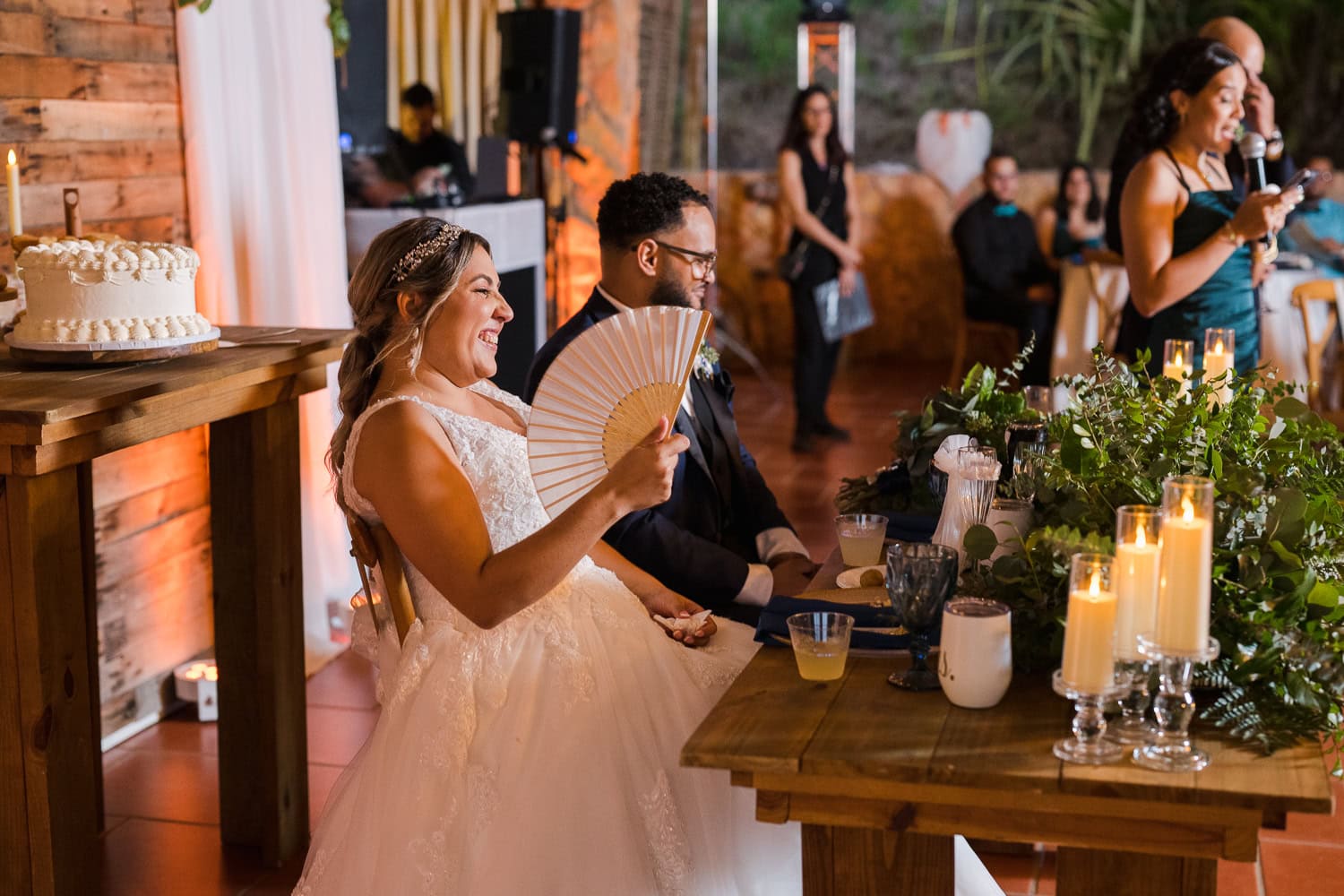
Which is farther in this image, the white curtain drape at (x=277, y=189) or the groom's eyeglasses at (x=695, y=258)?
the white curtain drape at (x=277, y=189)

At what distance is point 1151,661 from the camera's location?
143cm

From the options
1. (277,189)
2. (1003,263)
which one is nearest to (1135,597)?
(277,189)

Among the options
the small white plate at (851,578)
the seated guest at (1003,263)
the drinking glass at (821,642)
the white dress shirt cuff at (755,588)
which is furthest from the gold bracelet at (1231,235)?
the seated guest at (1003,263)

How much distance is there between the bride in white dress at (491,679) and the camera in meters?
1.81

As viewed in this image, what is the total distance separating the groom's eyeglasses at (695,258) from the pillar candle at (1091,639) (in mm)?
1434

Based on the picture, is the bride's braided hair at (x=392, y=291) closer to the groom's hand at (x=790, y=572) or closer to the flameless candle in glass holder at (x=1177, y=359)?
the groom's hand at (x=790, y=572)

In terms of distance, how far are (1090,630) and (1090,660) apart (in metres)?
0.03

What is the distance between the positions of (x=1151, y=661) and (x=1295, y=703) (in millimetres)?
176

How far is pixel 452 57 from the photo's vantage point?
5656mm

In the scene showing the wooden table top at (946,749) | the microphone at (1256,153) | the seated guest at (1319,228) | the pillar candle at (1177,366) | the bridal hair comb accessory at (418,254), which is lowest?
the wooden table top at (946,749)

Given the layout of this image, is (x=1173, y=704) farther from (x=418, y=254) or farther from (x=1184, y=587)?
(x=418, y=254)

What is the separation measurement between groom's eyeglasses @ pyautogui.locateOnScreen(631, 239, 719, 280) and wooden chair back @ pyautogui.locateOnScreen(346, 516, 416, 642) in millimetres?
951

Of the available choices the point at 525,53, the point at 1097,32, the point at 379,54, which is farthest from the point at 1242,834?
the point at 1097,32

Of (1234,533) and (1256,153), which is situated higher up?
(1256,153)
